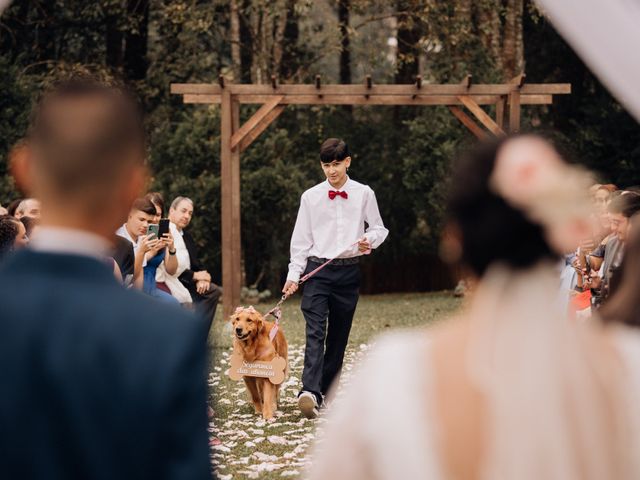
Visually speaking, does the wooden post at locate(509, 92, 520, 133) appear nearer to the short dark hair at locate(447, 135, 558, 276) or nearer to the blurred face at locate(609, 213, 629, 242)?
the blurred face at locate(609, 213, 629, 242)

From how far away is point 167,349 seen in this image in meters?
1.98

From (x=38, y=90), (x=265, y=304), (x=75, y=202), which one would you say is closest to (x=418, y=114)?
(x=265, y=304)

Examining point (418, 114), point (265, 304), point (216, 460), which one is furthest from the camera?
point (418, 114)

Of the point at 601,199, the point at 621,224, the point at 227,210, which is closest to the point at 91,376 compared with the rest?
the point at 621,224

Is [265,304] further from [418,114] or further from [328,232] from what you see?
[328,232]

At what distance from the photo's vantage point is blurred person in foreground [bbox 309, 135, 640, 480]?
1.97m

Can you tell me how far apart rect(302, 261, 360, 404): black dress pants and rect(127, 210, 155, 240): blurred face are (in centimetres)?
135

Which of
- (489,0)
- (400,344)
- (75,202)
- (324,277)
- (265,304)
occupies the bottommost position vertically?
(265,304)

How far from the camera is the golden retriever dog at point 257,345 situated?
27.5 ft

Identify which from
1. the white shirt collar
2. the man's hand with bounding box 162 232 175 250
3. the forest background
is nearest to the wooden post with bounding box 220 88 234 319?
the forest background

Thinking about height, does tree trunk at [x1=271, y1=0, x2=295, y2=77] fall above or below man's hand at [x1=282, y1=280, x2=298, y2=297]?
above

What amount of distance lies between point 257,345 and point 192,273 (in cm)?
101

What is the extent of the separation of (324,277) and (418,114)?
58.5 feet

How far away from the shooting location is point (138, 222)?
811 cm
